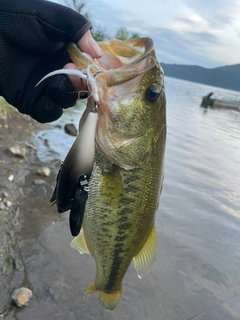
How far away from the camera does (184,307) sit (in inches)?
181

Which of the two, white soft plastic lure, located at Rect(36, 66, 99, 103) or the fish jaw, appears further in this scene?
the fish jaw

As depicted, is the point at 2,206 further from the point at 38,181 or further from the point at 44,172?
the point at 44,172

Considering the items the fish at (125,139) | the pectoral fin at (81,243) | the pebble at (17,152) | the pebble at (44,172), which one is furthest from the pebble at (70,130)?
the fish at (125,139)

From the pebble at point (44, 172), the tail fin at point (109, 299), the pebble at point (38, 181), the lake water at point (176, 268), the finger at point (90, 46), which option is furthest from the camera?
the pebble at point (44, 172)

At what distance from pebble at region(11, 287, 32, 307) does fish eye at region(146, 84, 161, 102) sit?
9.29ft

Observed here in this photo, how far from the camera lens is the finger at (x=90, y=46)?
1.97 meters

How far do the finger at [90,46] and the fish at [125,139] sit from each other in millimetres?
33

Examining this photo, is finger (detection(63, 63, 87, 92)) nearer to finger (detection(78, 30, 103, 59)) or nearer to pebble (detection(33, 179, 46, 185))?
finger (detection(78, 30, 103, 59))

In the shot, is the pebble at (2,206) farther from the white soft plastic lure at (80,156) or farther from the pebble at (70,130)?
the pebble at (70,130)

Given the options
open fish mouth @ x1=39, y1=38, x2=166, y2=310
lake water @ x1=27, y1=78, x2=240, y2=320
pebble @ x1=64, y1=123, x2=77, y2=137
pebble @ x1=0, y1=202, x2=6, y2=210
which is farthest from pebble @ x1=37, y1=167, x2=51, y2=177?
open fish mouth @ x1=39, y1=38, x2=166, y2=310

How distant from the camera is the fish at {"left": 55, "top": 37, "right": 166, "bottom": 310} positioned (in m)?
2.00

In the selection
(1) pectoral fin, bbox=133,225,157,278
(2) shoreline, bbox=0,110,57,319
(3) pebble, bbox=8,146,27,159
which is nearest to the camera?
(1) pectoral fin, bbox=133,225,157,278

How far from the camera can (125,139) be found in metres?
2.08

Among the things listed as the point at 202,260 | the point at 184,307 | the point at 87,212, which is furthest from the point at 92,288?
the point at 202,260
